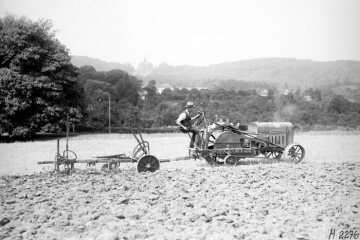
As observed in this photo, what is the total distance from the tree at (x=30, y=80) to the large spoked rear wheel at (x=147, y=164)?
66.3 ft

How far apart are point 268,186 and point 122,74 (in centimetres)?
7643

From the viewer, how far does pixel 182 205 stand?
689cm

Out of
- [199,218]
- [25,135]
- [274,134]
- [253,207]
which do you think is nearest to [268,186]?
[253,207]

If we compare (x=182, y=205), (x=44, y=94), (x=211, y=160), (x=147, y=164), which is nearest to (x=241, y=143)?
(x=211, y=160)

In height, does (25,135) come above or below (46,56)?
below

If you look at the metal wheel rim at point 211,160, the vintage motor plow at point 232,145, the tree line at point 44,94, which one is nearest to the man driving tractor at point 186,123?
the vintage motor plow at point 232,145

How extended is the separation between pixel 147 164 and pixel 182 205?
3.78m

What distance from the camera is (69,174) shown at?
33.3ft

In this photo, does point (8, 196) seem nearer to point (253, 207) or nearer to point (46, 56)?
point (253, 207)

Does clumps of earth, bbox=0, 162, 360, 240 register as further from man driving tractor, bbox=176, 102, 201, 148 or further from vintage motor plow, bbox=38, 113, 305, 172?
man driving tractor, bbox=176, 102, 201, 148

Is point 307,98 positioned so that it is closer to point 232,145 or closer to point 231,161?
point 232,145

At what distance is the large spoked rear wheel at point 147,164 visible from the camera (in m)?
10.4

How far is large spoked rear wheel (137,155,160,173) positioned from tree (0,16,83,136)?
66.3 ft

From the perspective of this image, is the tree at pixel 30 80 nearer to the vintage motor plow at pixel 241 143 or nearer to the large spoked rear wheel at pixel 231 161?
the vintage motor plow at pixel 241 143
